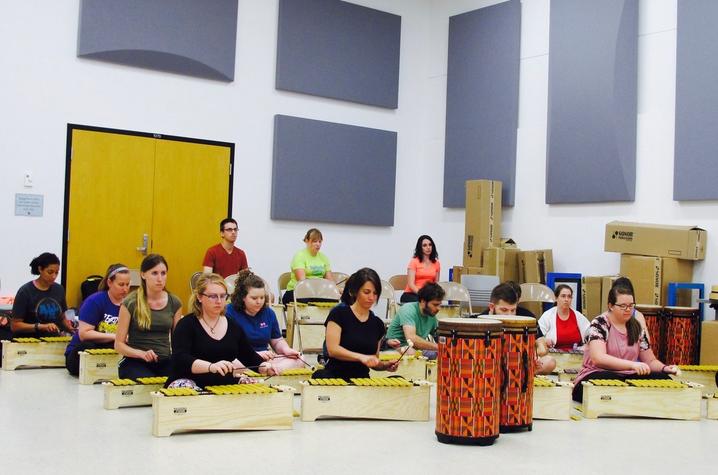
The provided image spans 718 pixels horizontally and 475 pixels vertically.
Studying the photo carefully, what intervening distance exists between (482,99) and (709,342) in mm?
4797

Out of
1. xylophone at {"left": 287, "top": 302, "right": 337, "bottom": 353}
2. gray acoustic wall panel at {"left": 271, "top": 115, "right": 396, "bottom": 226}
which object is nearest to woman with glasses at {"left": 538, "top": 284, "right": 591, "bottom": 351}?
xylophone at {"left": 287, "top": 302, "right": 337, "bottom": 353}

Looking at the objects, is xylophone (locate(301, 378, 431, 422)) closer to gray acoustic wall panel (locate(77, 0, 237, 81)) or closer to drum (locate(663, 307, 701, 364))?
drum (locate(663, 307, 701, 364))

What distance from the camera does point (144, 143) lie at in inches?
382

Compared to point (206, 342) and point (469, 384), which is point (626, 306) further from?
point (206, 342)

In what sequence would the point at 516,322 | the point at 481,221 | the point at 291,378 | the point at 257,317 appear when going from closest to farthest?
1. the point at 516,322
2. the point at 257,317
3. the point at 291,378
4. the point at 481,221

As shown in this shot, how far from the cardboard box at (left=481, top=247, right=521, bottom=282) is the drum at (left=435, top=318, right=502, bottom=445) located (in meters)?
5.70

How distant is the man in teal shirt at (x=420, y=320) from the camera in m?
6.25

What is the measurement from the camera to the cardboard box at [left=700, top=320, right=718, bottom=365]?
7.61 m

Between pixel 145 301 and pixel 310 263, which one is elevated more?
pixel 310 263

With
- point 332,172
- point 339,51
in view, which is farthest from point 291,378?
point 339,51

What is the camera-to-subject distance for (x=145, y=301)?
18.7 ft

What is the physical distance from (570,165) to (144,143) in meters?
5.01

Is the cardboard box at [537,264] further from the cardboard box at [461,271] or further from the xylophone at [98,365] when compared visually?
the xylophone at [98,365]

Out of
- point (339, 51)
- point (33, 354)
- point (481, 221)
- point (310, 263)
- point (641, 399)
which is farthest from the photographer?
point (339, 51)
